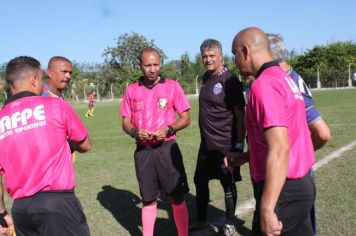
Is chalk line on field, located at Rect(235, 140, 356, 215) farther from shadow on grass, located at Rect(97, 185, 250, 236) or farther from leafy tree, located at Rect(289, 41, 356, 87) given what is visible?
leafy tree, located at Rect(289, 41, 356, 87)

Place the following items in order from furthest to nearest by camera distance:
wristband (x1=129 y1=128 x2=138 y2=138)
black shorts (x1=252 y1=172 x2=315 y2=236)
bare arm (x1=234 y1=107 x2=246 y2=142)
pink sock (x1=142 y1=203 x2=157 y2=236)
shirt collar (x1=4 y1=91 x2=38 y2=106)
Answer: bare arm (x1=234 y1=107 x2=246 y2=142) → pink sock (x1=142 y1=203 x2=157 y2=236) → wristband (x1=129 y1=128 x2=138 y2=138) → shirt collar (x1=4 y1=91 x2=38 y2=106) → black shorts (x1=252 y1=172 x2=315 y2=236)

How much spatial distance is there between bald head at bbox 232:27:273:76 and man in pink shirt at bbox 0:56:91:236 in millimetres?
1321

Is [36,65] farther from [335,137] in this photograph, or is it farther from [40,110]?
[335,137]

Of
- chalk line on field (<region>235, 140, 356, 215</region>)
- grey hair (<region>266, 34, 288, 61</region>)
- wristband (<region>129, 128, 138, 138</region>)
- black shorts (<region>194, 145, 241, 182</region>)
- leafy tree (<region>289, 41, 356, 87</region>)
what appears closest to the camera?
grey hair (<region>266, 34, 288, 61</region>)

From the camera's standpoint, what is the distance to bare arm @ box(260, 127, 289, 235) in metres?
2.62

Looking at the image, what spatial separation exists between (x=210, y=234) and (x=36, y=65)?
315cm

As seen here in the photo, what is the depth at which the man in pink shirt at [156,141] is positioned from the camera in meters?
4.98

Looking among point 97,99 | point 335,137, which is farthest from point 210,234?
point 97,99

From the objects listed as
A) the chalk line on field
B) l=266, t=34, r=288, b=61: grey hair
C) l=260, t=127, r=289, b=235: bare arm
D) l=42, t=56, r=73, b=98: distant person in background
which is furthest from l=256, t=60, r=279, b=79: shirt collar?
the chalk line on field

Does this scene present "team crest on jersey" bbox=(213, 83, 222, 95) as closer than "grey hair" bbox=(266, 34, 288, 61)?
No

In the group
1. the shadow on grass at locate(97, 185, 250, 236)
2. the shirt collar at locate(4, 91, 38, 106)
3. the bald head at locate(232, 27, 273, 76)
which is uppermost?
the bald head at locate(232, 27, 273, 76)

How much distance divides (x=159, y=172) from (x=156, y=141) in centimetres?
35

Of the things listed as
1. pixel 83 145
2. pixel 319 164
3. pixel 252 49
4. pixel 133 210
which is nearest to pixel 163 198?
pixel 133 210

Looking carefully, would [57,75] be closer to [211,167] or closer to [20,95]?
[20,95]
